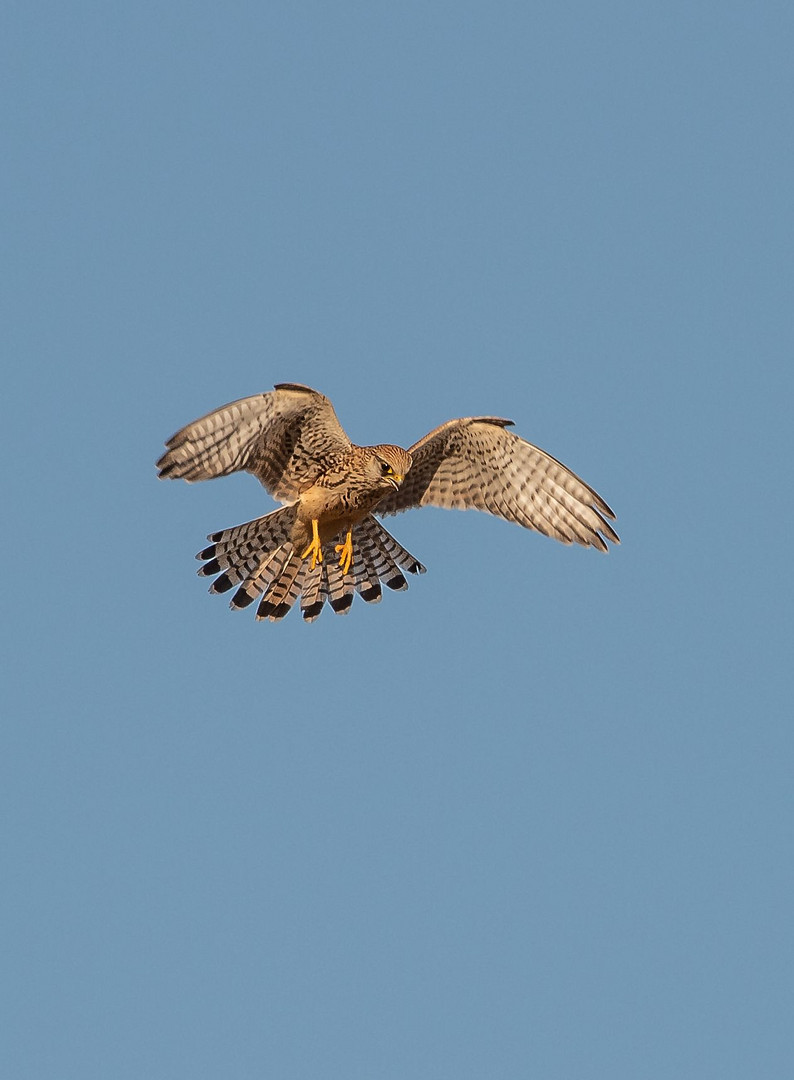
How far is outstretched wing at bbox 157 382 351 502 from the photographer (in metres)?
12.2

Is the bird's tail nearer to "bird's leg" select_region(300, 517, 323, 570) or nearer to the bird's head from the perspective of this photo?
"bird's leg" select_region(300, 517, 323, 570)

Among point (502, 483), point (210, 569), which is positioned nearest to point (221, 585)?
point (210, 569)

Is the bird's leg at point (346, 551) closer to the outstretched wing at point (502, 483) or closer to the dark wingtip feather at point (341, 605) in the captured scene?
the dark wingtip feather at point (341, 605)

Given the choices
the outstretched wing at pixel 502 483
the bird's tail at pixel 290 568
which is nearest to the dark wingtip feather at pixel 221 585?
the bird's tail at pixel 290 568

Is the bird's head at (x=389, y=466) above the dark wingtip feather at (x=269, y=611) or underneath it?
above

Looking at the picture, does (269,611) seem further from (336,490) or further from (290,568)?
(336,490)

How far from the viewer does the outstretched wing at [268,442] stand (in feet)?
40.2

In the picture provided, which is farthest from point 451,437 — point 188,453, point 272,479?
point 188,453

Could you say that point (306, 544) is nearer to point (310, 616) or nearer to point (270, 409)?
point (310, 616)

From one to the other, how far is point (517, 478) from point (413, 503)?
3.30 ft

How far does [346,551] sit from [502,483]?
1.45 meters

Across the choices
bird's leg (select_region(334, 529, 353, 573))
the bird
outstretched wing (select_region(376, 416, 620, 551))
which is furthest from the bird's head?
bird's leg (select_region(334, 529, 353, 573))

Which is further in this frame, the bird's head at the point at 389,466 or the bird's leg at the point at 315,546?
the bird's leg at the point at 315,546

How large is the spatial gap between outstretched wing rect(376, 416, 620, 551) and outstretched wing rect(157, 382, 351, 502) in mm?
839
